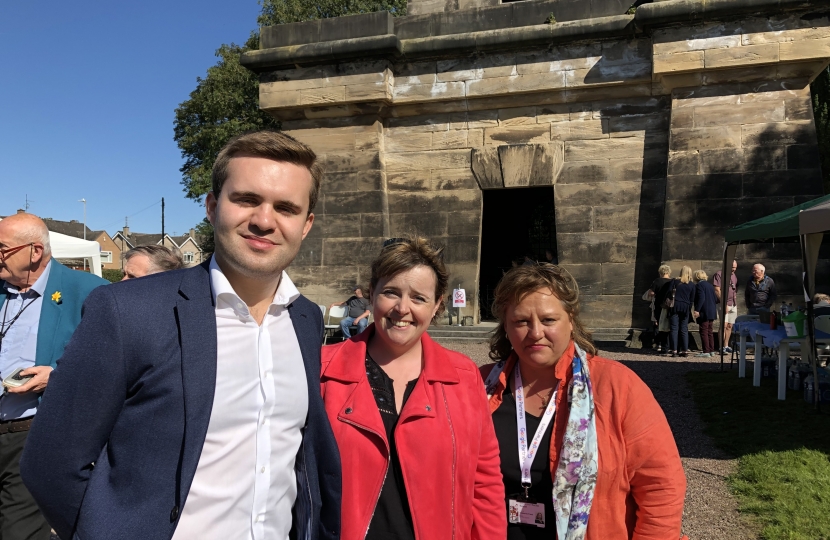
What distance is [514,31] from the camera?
34.0ft

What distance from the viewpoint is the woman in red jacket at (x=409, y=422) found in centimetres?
188

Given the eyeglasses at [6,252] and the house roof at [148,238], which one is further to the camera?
the house roof at [148,238]

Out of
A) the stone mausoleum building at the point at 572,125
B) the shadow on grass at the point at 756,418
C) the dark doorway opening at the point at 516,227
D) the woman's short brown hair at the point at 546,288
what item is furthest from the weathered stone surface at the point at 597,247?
the woman's short brown hair at the point at 546,288

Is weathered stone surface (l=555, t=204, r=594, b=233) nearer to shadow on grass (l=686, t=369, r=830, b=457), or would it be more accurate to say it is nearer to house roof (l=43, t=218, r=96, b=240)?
shadow on grass (l=686, t=369, r=830, b=457)

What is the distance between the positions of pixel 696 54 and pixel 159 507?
34.1ft

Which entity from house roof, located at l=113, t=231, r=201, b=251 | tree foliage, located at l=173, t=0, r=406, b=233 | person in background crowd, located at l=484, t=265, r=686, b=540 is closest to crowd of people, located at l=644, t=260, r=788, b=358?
person in background crowd, located at l=484, t=265, r=686, b=540

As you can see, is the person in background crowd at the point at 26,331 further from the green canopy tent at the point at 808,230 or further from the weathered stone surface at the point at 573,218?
the weathered stone surface at the point at 573,218

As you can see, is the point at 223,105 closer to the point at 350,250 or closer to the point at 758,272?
the point at 350,250

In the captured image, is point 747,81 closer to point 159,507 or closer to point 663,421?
point 663,421

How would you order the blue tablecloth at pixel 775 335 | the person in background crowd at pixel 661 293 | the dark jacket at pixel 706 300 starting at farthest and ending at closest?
1. the person in background crowd at pixel 661 293
2. the dark jacket at pixel 706 300
3. the blue tablecloth at pixel 775 335

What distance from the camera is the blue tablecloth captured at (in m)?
6.83

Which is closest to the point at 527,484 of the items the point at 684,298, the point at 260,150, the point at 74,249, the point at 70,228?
the point at 260,150

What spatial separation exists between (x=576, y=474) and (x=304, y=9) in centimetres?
2466

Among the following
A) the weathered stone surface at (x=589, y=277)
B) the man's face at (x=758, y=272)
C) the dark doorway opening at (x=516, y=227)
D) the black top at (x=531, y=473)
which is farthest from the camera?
the dark doorway opening at (x=516, y=227)
